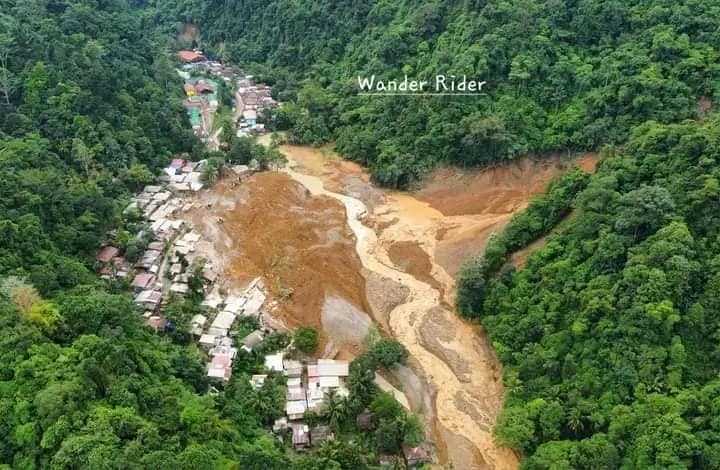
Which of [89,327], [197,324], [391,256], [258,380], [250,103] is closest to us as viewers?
[89,327]

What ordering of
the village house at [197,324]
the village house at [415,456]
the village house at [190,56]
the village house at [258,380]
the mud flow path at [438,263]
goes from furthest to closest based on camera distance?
the village house at [190,56] < the village house at [197,324] < the mud flow path at [438,263] < the village house at [258,380] < the village house at [415,456]

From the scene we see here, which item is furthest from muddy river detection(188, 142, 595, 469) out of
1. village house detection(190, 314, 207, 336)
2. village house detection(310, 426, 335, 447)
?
village house detection(310, 426, 335, 447)

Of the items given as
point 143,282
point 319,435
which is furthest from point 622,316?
point 143,282

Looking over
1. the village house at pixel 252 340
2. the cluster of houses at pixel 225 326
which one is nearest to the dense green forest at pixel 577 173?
the village house at pixel 252 340

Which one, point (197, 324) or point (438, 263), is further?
point (438, 263)

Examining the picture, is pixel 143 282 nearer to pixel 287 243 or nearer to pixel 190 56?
pixel 287 243

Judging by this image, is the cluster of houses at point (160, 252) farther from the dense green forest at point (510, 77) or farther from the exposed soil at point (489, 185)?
the exposed soil at point (489, 185)
